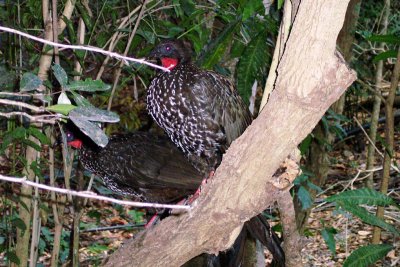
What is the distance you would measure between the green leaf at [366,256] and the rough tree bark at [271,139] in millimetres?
784

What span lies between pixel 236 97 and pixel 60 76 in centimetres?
162

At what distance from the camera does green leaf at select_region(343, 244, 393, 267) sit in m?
2.69

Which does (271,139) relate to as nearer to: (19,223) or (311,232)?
(19,223)

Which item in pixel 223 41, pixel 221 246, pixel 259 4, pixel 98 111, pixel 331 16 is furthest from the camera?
pixel 223 41

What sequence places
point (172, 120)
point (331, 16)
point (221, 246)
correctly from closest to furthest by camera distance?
point (331, 16) → point (221, 246) → point (172, 120)

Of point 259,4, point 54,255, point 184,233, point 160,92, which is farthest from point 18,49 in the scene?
point 184,233

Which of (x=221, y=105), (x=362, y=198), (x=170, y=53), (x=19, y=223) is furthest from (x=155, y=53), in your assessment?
(x=362, y=198)

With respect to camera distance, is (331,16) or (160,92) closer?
(331,16)

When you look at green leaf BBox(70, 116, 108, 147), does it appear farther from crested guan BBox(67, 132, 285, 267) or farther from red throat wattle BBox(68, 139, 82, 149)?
red throat wattle BBox(68, 139, 82, 149)

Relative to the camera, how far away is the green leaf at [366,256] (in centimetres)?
269

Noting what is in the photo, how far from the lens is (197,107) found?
2.96 metres

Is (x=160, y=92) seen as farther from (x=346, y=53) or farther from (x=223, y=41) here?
(x=346, y=53)

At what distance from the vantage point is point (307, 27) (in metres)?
1.44

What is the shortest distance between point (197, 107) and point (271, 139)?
4.42 feet
